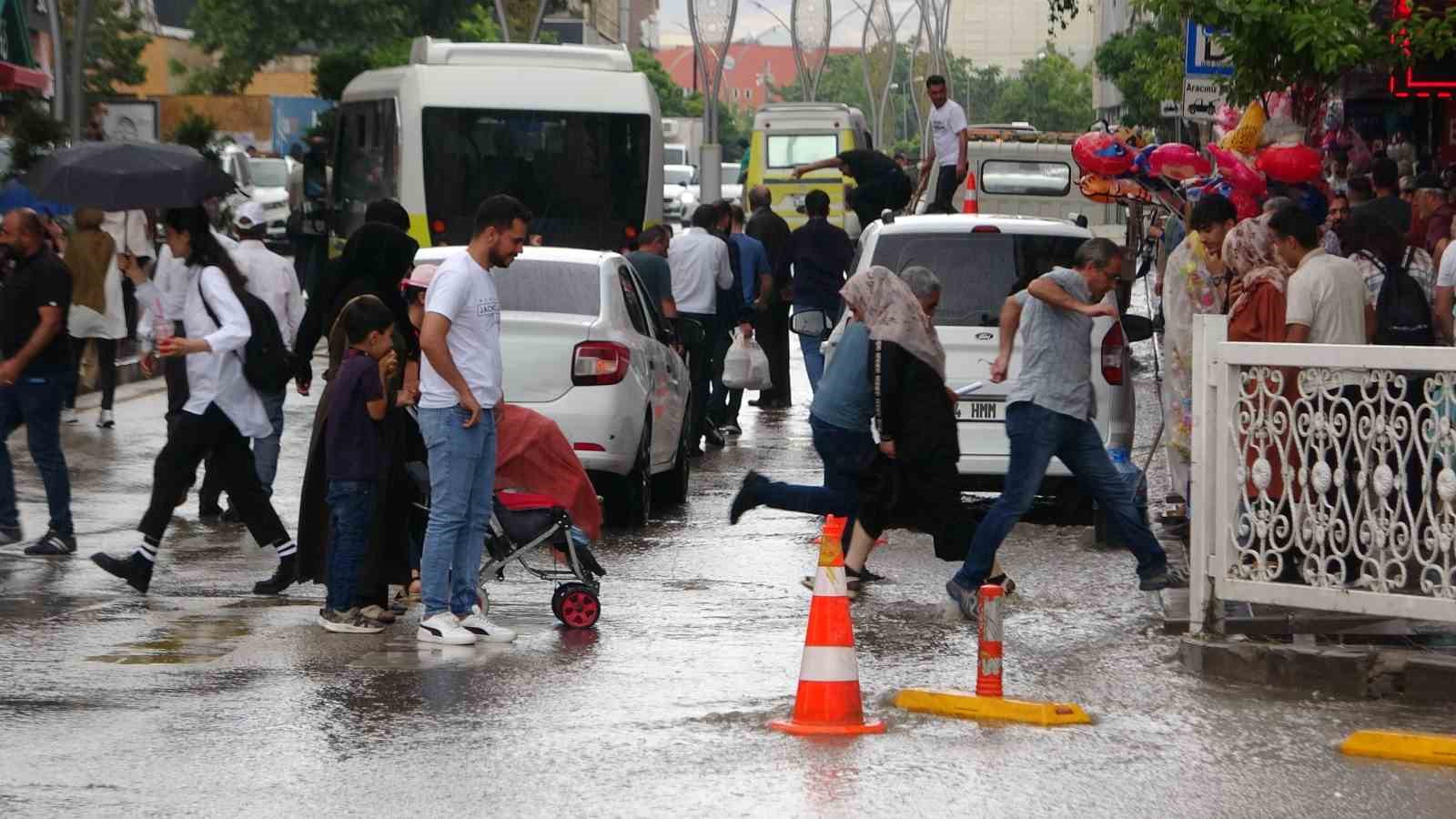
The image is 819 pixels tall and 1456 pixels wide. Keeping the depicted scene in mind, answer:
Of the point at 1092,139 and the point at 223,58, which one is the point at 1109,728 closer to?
the point at 1092,139

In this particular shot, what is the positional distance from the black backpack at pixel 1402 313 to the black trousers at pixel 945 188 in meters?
13.8

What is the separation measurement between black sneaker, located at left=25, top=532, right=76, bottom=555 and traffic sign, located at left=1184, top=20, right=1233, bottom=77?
9168 millimetres

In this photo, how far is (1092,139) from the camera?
1470 centimetres

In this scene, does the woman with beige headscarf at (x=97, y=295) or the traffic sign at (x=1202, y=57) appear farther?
the woman with beige headscarf at (x=97, y=295)

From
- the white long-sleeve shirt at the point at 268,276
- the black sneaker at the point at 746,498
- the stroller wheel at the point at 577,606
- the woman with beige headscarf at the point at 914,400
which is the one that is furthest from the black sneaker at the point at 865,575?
the white long-sleeve shirt at the point at 268,276

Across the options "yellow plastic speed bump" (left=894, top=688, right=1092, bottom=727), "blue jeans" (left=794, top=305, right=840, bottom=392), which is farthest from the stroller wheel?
"blue jeans" (left=794, top=305, right=840, bottom=392)

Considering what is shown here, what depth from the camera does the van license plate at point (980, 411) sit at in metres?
13.3

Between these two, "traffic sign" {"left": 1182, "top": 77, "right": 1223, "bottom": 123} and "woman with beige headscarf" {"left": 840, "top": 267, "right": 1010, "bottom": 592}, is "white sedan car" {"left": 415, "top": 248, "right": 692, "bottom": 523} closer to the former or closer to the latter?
"woman with beige headscarf" {"left": 840, "top": 267, "right": 1010, "bottom": 592}

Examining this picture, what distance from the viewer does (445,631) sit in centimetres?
959

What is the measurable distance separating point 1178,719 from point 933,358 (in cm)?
308

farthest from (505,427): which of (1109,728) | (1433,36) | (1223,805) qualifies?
(1433,36)

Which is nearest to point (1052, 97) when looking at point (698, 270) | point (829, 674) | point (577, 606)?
point (698, 270)

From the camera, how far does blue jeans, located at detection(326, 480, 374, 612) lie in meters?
9.95

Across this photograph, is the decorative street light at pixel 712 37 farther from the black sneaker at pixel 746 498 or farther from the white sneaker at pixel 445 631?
the white sneaker at pixel 445 631
